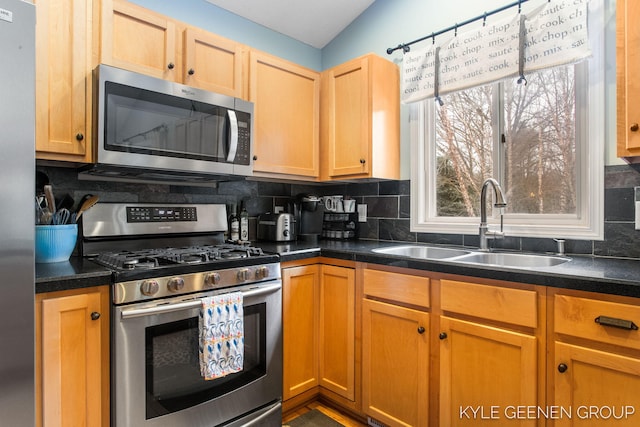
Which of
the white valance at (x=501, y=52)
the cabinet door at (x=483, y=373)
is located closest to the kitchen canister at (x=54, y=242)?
the cabinet door at (x=483, y=373)

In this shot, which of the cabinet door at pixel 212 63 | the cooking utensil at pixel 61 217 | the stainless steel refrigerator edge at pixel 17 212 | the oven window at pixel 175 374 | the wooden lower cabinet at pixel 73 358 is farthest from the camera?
the cabinet door at pixel 212 63

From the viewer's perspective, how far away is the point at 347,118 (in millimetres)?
2459

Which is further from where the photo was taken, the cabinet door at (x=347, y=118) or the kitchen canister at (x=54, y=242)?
the cabinet door at (x=347, y=118)

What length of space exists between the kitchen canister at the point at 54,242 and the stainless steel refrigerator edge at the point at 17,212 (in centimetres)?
41

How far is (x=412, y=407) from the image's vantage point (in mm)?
1707

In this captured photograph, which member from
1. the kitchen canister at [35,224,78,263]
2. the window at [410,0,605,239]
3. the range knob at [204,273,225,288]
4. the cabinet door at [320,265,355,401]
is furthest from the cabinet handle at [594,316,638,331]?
the kitchen canister at [35,224,78,263]

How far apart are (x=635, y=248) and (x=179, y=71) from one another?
2370mm

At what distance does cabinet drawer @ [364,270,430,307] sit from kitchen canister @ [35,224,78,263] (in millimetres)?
1384

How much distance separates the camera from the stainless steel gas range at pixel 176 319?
1409 mm

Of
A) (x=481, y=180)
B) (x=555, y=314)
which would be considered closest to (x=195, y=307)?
(x=555, y=314)

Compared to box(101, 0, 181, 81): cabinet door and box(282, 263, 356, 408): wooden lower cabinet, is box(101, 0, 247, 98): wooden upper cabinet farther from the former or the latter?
box(282, 263, 356, 408): wooden lower cabinet

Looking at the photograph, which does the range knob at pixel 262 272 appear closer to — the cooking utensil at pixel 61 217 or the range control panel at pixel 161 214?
the range control panel at pixel 161 214

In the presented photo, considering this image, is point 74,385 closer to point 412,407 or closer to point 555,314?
point 412,407

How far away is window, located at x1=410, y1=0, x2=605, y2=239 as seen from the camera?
180 cm
